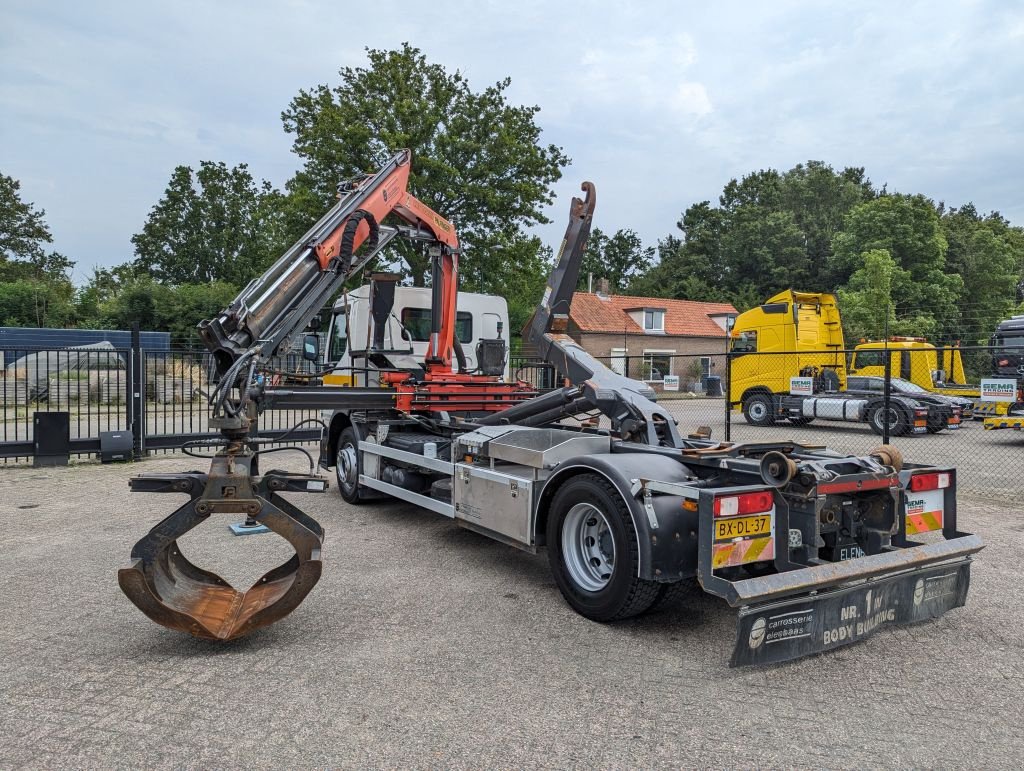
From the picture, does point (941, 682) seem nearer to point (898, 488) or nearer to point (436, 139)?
point (898, 488)

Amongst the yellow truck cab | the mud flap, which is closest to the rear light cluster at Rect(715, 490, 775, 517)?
the mud flap

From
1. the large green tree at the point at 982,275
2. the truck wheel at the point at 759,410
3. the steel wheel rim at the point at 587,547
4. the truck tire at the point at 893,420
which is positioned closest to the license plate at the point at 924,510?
the steel wheel rim at the point at 587,547

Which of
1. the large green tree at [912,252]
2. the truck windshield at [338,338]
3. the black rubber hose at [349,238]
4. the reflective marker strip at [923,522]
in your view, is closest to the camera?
the reflective marker strip at [923,522]

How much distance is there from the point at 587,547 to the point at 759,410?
55.2ft

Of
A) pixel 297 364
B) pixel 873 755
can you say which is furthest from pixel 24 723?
pixel 297 364

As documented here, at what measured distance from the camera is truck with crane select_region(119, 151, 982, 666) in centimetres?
393

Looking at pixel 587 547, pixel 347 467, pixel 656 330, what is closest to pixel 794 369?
pixel 347 467

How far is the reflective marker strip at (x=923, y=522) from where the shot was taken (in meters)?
4.62

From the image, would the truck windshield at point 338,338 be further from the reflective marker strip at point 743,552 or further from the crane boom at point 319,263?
the reflective marker strip at point 743,552

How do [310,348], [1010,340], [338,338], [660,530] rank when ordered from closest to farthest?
1. [660,530]
2. [310,348]
3. [338,338]
4. [1010,340]

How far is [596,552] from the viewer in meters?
4.80

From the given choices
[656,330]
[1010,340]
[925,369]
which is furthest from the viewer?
[656,330]

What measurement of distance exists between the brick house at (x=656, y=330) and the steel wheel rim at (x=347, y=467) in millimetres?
29455

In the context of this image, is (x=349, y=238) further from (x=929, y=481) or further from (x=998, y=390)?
(x=998, y=390)
